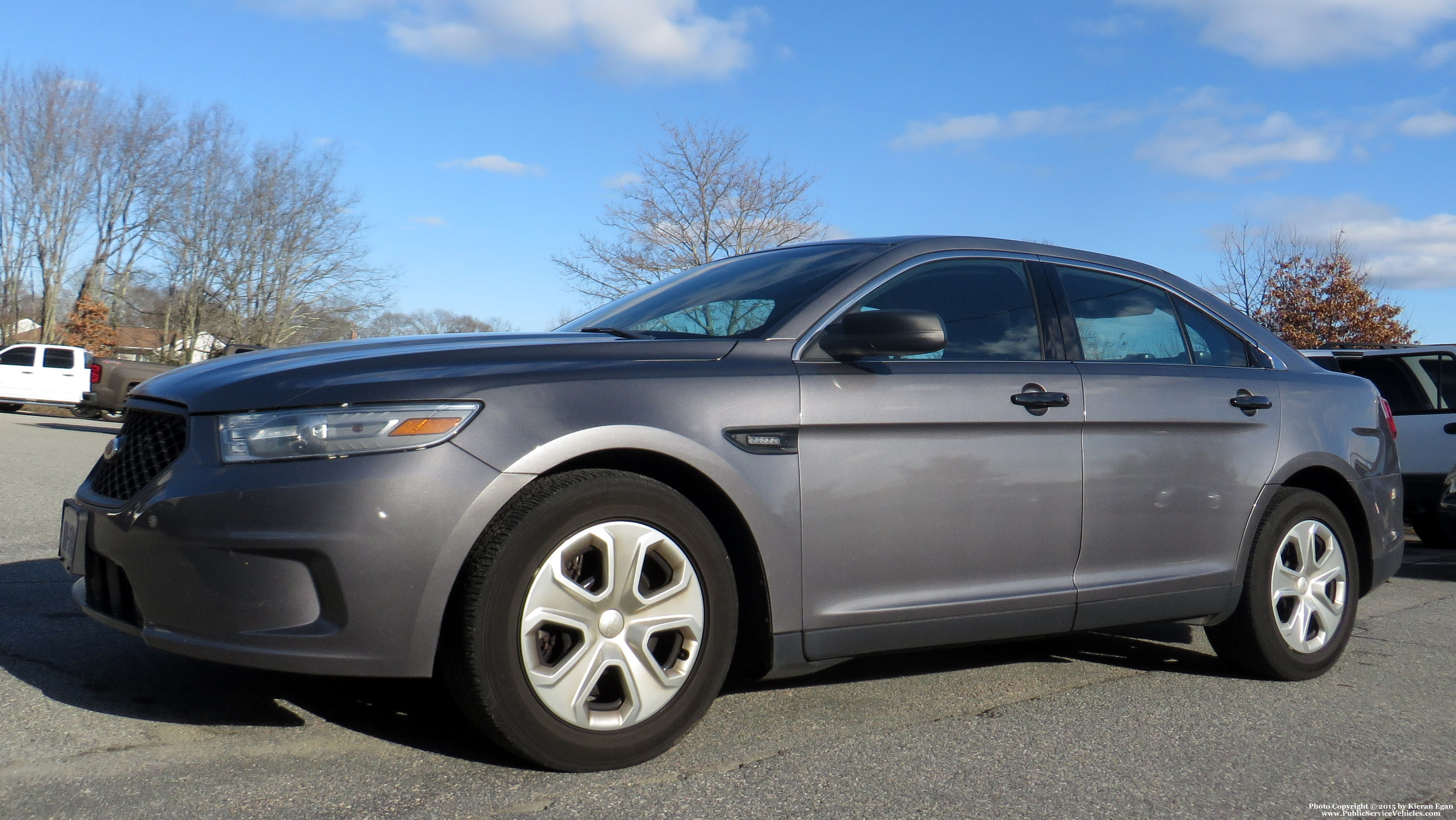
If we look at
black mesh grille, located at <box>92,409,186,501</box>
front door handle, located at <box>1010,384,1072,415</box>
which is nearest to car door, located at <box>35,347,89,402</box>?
black mesh grille, located at <box>92,409,186,501</box>

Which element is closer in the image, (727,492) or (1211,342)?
(727,492)

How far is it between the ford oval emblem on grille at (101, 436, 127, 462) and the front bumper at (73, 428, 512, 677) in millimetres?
543

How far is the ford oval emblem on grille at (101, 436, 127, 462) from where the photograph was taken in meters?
3.28

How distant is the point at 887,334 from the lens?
3.35 meters

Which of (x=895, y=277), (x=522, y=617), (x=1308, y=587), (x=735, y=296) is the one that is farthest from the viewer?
(x=1308, y=587)

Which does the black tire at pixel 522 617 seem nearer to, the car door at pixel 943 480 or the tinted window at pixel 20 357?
the car door at pixel 943 480

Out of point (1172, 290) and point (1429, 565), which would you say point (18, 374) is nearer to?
point (1429, 565)

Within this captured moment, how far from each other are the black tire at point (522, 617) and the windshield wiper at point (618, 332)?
66 centimetres

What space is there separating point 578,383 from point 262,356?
1.01 m

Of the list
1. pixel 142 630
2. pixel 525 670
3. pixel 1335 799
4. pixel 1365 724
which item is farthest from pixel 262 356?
pixel 1365 724

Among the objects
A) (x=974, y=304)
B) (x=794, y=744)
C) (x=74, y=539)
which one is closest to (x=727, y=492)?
(x=794, y=744)

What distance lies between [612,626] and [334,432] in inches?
33.5

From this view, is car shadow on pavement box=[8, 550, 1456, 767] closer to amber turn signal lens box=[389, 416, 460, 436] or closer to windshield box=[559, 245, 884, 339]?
amber turn signal lens box=[389, 416, 460, 436]

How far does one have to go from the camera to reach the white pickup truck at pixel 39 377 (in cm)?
2731
